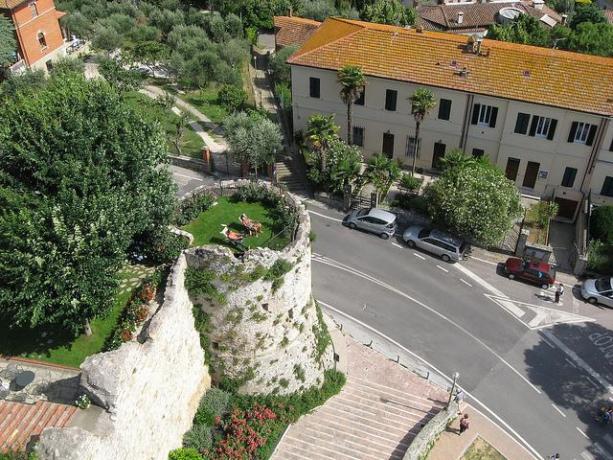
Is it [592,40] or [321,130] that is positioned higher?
[592,40]

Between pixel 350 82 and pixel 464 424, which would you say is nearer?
pixel 464 424

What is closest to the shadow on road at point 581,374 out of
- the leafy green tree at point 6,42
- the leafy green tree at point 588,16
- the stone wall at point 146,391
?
the stone wall at point 146,391

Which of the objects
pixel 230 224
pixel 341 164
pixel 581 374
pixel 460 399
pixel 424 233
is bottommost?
pixel 581 374

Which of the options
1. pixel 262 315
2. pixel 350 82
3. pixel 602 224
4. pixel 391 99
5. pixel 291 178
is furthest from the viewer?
pixel 291 178

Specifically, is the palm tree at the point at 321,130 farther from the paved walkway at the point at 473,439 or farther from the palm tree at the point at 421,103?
the paved walkway at the point at 473,439

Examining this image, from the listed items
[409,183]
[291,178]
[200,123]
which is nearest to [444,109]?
[409,183]

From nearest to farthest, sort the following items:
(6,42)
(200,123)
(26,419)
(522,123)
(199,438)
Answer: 1. (26,419)
2. (199,438)
3. (522,123)
4. (200,123)
5. (6,42)

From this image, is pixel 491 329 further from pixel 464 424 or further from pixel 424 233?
pixel 424 233
